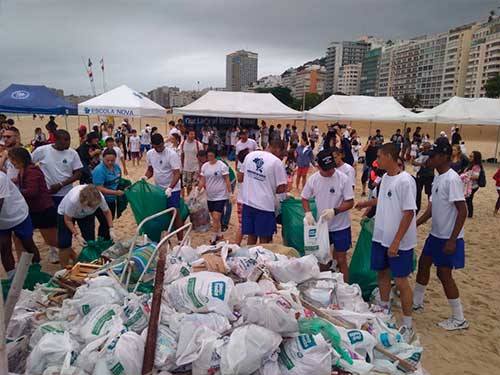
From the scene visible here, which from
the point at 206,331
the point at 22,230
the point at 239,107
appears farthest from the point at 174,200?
the point at 239,107

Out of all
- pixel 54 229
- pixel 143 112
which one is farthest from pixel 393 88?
pixel 54 229

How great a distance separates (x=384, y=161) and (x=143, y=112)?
998cm

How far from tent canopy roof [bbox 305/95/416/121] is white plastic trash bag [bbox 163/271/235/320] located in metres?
13.8

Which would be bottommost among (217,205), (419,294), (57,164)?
(419,294)

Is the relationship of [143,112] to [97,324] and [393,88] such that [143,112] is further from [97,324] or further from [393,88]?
[393,88]

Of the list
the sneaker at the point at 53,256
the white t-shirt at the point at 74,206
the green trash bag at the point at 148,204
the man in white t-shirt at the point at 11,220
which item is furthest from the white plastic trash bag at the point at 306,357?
the sneaker at the point at 53,256

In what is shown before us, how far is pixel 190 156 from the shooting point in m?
8.45

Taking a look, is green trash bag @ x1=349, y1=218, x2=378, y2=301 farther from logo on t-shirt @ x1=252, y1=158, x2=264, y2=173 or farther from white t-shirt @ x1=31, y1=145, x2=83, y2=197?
white t-shirt @ x1=31, y1=145, x2=83, y2=197

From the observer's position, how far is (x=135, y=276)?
116 inches

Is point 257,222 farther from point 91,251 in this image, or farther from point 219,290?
point 219,290

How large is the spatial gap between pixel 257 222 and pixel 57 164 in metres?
2.62

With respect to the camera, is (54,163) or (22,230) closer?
(22,230)

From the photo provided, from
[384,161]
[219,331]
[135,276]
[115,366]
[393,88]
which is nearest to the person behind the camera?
[115,366]

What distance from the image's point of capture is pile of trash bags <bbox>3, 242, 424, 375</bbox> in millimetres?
2135
